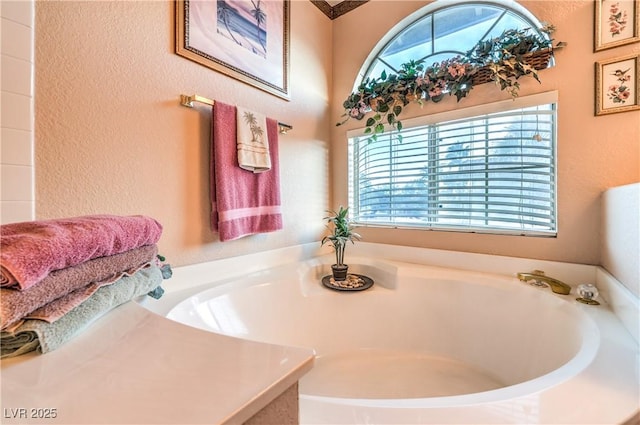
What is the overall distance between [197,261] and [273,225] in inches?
17.4

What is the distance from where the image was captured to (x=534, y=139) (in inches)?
51.8

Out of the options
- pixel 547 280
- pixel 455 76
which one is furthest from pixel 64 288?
pixel 455 76

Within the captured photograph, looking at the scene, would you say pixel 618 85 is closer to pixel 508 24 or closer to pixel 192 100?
pixel 508 24

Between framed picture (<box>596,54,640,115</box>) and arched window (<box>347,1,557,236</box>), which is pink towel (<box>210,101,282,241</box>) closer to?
arched window (<box>347,1,557,236</box>)

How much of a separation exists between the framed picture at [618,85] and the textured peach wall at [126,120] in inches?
64.5

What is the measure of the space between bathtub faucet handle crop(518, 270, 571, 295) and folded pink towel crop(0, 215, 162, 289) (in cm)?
159

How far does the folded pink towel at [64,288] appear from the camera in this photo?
37 cm

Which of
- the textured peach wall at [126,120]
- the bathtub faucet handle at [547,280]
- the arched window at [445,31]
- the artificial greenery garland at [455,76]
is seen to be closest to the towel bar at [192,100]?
the textured peach wall at [126,120]

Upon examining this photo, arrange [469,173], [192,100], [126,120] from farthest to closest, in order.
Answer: [469,173]
[192,100]
[126,120]

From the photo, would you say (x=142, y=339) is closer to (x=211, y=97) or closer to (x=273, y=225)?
(x=273, y=225)

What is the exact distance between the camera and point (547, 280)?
119 centimetres

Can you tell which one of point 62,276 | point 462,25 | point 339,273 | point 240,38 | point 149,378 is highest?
point 462,25

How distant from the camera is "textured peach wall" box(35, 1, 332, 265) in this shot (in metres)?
0.86

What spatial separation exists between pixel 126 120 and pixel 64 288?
832 mm
